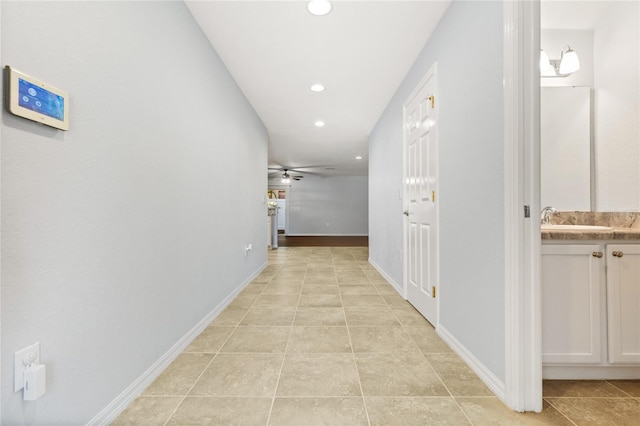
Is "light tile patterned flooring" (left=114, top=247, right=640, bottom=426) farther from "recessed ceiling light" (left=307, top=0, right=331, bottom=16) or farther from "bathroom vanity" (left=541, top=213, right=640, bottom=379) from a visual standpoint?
"recessed ceiling light" (left=307, top=0, right=331, bottom=16)

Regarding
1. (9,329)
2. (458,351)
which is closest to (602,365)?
(458,351)

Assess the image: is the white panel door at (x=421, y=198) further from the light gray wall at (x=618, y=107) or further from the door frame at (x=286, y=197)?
the door frame at (x=286, y=197)

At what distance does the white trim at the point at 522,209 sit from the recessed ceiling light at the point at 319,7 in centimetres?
115

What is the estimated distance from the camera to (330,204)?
10820mm

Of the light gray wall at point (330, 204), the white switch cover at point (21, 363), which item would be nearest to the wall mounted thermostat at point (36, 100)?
the white switch cover at point (21, 363)

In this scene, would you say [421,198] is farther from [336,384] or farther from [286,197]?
[286,197]

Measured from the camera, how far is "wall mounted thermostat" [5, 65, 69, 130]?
30.7 inches

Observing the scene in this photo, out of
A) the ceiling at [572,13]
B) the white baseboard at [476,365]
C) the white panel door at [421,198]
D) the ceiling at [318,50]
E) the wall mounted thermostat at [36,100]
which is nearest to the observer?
the wall mounted thermostat at [36,100]

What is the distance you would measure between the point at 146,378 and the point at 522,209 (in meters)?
2.03

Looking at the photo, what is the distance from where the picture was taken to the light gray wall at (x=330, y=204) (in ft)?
35.5

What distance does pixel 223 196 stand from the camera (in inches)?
99.7

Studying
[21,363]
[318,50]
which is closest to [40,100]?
[21,363]

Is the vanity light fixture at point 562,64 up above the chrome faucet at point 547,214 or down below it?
above

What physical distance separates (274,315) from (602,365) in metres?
2.13
